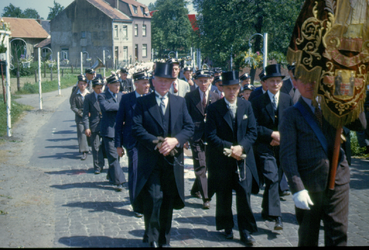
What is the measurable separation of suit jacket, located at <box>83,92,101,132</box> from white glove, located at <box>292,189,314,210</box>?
7109mm

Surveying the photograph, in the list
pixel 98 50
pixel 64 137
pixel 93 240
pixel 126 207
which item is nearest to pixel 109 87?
pixel 126 207

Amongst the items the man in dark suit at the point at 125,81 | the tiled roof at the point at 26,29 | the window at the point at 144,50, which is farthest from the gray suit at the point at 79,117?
the window at the point at 144,50

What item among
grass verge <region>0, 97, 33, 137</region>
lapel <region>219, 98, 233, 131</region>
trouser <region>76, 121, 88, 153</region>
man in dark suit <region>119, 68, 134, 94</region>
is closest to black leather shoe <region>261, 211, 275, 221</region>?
Result: lapel <region>219, 98, 233, 131</region>

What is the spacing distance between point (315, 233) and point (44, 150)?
423 inches

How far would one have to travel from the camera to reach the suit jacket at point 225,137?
5.94 m

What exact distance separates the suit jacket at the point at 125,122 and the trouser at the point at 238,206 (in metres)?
1.88

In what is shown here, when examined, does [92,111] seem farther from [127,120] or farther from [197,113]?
[127,120]

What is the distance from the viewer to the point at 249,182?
593cm

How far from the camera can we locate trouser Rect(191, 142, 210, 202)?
7.75m

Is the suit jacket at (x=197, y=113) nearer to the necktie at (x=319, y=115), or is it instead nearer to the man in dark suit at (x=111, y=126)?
the man in dark suit at (x=111, y=126)

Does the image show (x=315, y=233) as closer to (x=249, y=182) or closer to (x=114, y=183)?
(x=249, y=182)

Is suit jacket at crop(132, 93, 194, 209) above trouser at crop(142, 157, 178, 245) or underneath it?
above

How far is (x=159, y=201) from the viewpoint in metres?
5.38

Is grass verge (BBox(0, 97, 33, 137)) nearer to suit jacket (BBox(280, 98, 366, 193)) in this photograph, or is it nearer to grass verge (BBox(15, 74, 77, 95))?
grass verge (BBox(15, 74, 77, 95))
